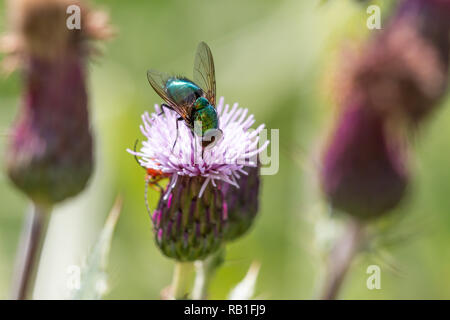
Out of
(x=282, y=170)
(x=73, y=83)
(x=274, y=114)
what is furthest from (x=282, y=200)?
(x=73, y=83)

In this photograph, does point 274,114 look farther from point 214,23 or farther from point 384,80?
point 384,80

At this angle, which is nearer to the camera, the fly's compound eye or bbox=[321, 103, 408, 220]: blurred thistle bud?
the fly's compound eye

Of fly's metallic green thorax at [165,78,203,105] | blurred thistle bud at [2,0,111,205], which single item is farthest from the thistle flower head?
blurred thistle bud at [2,0,111,205]

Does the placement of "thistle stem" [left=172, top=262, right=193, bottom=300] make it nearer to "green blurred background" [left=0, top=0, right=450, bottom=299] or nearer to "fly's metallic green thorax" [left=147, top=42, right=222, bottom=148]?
"fly's metallic green thorax" [left=147, top=42, right=222, bottom=148]

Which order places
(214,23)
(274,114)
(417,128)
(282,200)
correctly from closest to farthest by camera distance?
(417,128)
(282,200)
(274,114)
(214,23)

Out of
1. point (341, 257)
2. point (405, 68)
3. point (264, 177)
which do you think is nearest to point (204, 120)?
point (341, 257)

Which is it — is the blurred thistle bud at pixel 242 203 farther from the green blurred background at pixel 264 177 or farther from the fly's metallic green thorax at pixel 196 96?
the green blurred background at pixel 264 177
